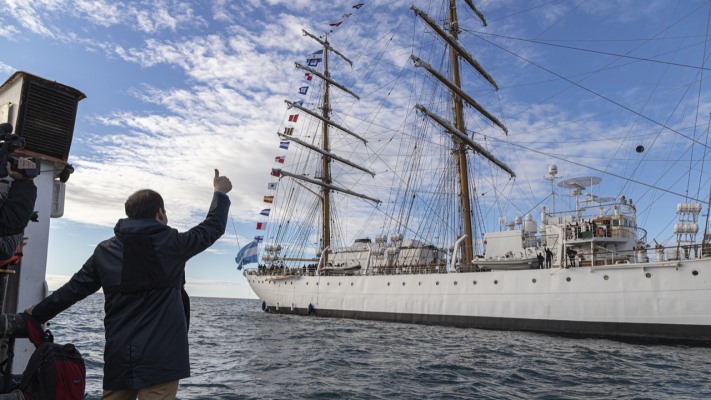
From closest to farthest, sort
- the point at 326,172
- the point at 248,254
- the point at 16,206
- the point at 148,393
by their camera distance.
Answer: the point at 148,393 < the point at 16,206 < the point at 248,254 < the point at 326,172

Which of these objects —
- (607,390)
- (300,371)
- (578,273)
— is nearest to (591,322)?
(578,273)

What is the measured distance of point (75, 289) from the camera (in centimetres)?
288

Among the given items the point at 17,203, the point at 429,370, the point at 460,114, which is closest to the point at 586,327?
the point at 429,370

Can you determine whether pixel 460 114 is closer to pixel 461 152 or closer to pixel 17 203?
pixel 461 152

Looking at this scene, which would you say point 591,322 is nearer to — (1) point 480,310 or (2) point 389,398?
(1) point 480,310

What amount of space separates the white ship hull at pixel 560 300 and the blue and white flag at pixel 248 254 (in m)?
11.2

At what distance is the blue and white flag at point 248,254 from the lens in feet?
130

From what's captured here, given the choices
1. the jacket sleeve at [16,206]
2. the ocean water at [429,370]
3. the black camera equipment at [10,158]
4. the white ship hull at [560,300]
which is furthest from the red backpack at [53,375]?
the white ship hull at [560,300]

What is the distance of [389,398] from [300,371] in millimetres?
3106

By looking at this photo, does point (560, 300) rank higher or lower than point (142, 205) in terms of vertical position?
higher

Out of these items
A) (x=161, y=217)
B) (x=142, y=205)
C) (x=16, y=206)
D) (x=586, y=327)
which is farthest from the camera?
(x=586, y=327)

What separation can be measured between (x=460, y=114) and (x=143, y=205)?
3273 cm

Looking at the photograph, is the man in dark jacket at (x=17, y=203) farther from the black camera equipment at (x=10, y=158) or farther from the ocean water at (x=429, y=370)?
the ocean water at (x=429, y=370)

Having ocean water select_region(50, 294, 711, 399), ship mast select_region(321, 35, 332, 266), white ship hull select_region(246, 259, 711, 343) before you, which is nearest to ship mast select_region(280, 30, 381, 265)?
ship mast select_region(321, 35, 332, 266)
